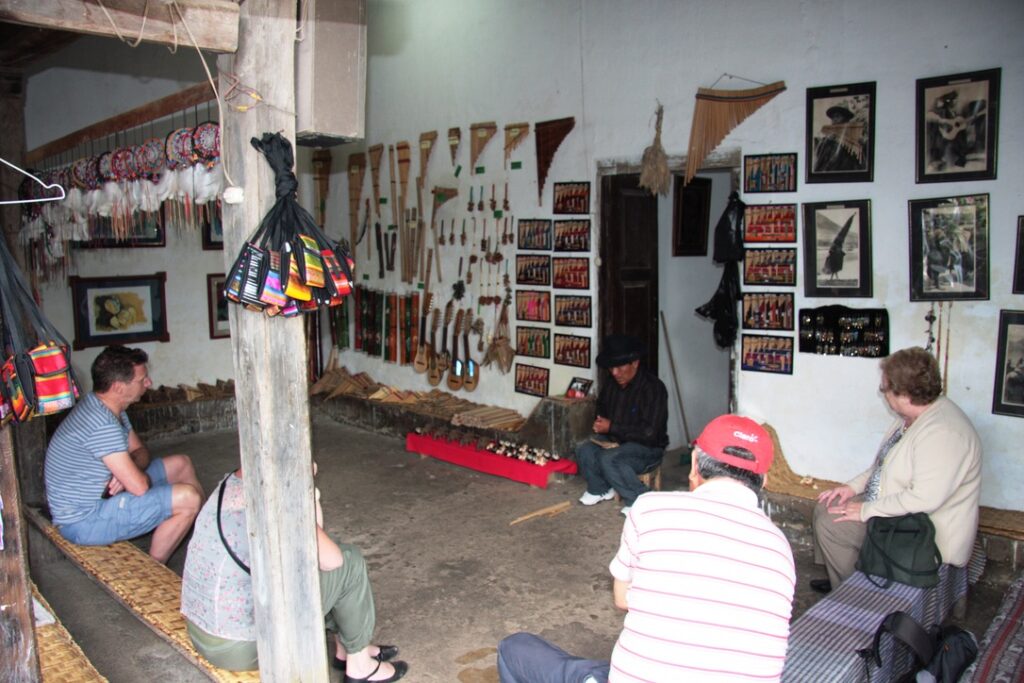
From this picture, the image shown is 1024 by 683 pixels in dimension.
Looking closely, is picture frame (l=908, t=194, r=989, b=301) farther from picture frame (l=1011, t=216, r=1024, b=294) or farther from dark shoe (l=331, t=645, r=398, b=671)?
dark shoe (l=331, t=645, r=398, b=671)

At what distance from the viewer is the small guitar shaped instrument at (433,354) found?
7.90m

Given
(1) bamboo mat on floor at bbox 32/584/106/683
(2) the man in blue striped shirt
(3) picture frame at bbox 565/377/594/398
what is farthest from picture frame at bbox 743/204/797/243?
(1) bamboo mat on floor at bbox 32/584/106/683

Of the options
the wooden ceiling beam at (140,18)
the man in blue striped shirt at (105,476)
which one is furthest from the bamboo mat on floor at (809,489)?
the wooden ceiling beam at (140,18)

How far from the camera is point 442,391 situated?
26.2 feet

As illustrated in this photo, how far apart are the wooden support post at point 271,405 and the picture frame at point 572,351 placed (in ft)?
12.9

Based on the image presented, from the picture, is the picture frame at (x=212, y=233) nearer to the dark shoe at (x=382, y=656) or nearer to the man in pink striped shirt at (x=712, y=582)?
the dark shoe at (x=382, y=656)

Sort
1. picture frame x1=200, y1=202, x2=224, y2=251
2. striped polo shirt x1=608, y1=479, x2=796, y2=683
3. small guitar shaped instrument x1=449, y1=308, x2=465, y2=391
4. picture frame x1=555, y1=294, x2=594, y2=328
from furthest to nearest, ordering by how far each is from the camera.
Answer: picture frame x1=200, y1=202, x2=224, y2=251 < small guitar shaped instrument x1=449, y1=308, x2=465, y2=391 < picture frame x1=555, y1=294, x2=594, y2=328 < striped polo shirt x1=608, y1=479, x2=796, y2=683

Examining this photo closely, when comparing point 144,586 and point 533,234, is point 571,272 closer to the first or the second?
point 533,234

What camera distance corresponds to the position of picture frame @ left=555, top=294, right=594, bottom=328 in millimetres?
6547

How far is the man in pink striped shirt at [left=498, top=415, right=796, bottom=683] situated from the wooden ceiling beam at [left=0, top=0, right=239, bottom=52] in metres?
2.02

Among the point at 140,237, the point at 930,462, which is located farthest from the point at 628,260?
the point at 140,237

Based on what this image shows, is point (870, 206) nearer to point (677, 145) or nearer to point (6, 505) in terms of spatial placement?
point (677, 145)

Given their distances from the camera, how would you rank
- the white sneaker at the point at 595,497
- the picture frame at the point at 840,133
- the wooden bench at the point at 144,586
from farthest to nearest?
the white sneaker at the point at 595,497 < the picture frame at the point at 840,133 < the wooden bench at the point at 144,586

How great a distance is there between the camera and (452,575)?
475 cm
